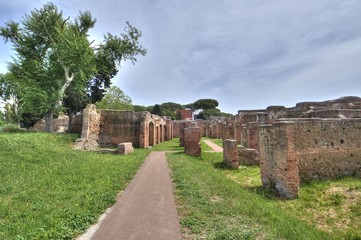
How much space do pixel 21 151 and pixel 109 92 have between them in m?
34.2

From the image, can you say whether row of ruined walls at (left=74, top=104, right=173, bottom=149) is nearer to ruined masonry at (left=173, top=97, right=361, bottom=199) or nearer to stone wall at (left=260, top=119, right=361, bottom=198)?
ruined masonry at (left=173, top=97, right=361, bottom=199)

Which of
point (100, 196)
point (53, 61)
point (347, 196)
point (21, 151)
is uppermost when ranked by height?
point (53, 61)

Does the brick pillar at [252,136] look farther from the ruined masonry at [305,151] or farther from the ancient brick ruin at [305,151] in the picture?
the ancient brick ruin at [305,151]

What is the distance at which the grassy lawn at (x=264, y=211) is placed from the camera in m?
4.55

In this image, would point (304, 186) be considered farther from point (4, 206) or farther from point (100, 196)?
point (4, 206)

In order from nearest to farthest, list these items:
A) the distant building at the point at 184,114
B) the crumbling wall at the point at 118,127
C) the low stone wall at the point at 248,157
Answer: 1. the low stone wall at the point at 248,157
2. the crumbling wall at the point at 118,127
3. the distant building at the point at 184,114

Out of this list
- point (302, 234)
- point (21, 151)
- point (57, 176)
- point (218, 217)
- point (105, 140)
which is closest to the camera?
point (302, 234)

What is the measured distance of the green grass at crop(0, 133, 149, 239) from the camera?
14.4 feet

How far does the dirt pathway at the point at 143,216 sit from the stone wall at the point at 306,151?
3789 millimetres

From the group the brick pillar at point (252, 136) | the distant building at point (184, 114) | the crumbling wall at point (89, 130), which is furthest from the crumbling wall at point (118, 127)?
the distant building at point (184, 114)

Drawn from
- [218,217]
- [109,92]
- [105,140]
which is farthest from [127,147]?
[109,92]

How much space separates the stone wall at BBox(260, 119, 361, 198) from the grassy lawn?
48 cm

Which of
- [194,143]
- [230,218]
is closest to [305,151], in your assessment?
[230,218]

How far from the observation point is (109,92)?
1697 inches
